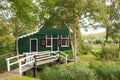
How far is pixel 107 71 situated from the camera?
1766 cm

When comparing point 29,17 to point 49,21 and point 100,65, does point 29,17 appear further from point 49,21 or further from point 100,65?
point 49,21

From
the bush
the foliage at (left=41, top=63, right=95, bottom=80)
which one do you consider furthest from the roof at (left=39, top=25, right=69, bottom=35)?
the foliage at (left=41, top=63, right=95, bottom=80)

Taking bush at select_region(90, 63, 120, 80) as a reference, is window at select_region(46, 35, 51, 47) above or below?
above

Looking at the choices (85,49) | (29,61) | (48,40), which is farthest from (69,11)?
(85,49)

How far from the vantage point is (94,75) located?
17.5 m

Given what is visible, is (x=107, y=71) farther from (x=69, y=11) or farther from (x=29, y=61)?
(x=69, y=11)

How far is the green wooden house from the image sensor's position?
35688 mm

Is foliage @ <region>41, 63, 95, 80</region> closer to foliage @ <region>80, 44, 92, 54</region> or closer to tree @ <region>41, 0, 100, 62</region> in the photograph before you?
tree @ <region>41, 0, 100, 62</region>

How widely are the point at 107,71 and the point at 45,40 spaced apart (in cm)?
1887

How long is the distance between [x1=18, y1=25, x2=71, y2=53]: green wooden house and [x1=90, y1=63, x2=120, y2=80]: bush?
17657mm

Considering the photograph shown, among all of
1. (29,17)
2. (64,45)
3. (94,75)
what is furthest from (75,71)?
(64,45)

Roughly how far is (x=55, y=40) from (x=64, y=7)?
877 centimetres

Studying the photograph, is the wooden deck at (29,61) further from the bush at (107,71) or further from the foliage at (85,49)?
the foliage at (85,49)

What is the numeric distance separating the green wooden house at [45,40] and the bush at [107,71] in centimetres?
1766
